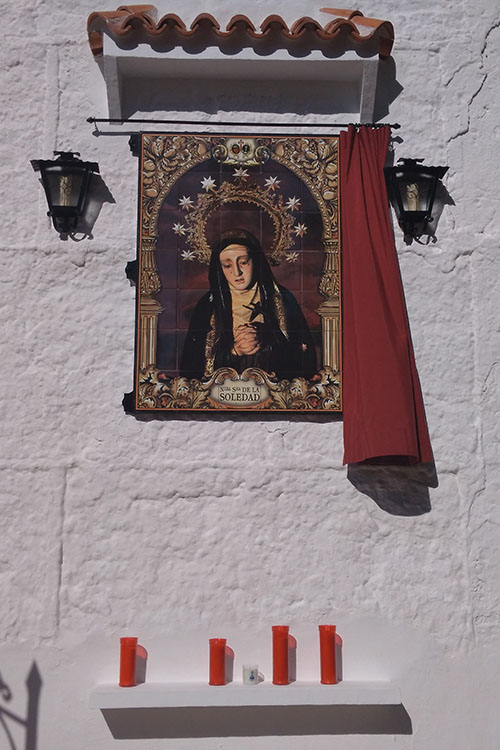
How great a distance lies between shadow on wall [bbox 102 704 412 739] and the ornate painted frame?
1356mm

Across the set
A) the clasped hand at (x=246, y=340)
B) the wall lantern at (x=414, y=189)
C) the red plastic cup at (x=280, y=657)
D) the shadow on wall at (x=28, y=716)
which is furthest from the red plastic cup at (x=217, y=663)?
the wall lantern at (x=414, y=189)

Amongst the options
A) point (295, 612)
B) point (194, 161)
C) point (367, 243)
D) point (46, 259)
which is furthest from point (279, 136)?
point (295, 612)

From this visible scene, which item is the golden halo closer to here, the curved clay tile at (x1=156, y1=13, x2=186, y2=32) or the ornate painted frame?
the ornate painted frame

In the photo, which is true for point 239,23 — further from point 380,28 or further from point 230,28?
point 380,28

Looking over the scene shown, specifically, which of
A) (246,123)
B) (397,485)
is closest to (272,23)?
(246,123)

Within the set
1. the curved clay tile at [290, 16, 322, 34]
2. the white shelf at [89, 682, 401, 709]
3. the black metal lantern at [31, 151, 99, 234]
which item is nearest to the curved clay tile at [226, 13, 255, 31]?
the curved clay tile at [290, 16, 322, 34]

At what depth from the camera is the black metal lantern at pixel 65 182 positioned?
12.9 ft

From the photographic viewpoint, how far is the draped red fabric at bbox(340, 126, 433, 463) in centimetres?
369

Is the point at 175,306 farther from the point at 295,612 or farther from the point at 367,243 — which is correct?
the point at 295,612

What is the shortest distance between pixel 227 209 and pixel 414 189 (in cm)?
96

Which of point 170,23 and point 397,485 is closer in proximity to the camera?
point 397,485

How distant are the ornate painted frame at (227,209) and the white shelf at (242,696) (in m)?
1.26

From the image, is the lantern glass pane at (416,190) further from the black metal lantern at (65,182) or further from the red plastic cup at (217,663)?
the red plastic cup at (217,663)

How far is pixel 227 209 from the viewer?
405 centimetres
